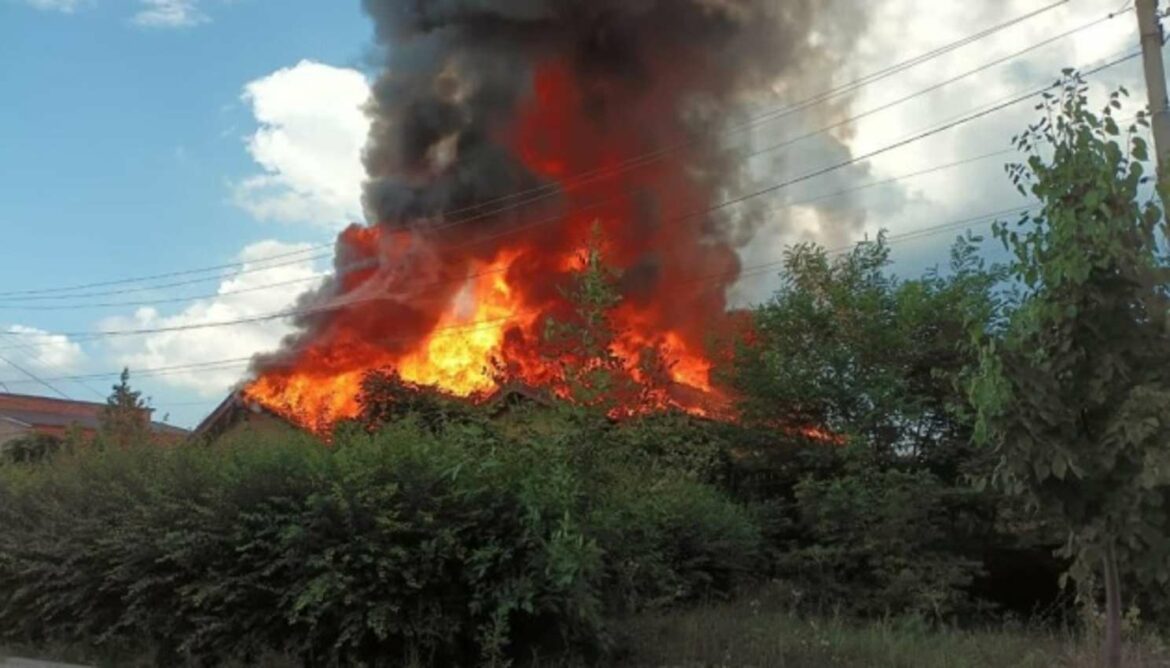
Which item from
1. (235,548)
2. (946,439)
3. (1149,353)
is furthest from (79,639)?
(946,439)

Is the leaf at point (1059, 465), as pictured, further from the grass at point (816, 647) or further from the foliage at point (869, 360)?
the foliage at point (869, 360)

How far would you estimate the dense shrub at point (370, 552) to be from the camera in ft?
26.5

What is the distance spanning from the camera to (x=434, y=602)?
826 centimetres

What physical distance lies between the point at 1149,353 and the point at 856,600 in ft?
23.2

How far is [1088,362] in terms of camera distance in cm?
586

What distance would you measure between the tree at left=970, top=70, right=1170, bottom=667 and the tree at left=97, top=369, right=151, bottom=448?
1003 cm

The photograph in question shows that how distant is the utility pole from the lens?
31.7 feet

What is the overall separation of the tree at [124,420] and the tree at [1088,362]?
10.0 metres

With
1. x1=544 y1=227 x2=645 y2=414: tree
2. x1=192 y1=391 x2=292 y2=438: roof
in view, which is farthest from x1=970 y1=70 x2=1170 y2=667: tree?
x1=192 y1=391 x2=292 y2=438: roof

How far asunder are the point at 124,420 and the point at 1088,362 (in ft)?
47.7

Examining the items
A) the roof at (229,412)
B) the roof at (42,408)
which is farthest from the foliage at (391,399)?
the roof at (42,408)

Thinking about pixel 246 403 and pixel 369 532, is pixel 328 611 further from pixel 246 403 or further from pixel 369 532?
pixel 246 403

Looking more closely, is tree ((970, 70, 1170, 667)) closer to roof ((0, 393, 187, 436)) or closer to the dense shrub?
the dense shrub

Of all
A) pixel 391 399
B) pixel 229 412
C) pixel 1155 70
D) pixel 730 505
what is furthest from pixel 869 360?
pixel 229 412
